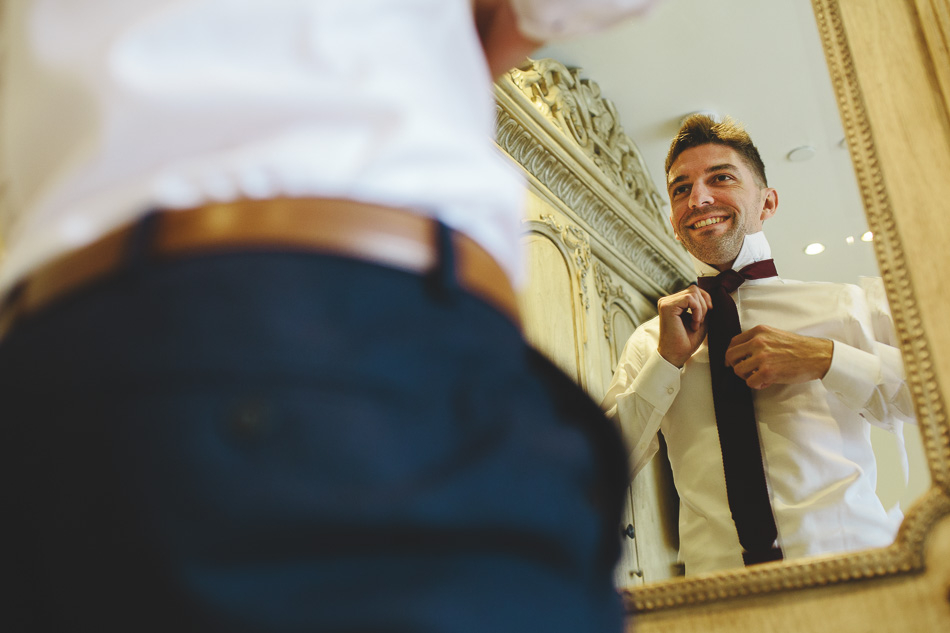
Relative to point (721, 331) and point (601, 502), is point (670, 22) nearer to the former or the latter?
point (721, 331)

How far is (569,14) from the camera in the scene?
444 mm

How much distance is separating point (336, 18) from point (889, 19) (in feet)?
3.18

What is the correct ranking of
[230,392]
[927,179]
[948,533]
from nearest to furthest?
[230,392], [948,533], [927,179]

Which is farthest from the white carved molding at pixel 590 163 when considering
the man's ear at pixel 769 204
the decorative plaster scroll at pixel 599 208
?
the man's ear at pixel 769 204

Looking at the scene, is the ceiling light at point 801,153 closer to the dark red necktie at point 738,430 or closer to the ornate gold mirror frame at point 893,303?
the ornate gold mirror frame at point 893,303

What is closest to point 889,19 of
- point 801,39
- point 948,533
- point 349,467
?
point 801,39

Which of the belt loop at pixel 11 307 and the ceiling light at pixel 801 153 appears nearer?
the belt loop at pixel 11 307

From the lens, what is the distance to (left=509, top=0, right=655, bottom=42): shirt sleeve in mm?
438

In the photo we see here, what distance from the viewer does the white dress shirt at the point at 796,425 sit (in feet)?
2.97

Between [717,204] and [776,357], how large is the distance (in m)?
0.22

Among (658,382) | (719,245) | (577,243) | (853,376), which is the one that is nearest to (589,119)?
(577,243)

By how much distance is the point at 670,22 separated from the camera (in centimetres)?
114

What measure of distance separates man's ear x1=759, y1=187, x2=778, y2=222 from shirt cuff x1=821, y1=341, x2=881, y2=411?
0.20 metres

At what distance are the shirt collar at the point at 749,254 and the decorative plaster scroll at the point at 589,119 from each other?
3.9 inches
